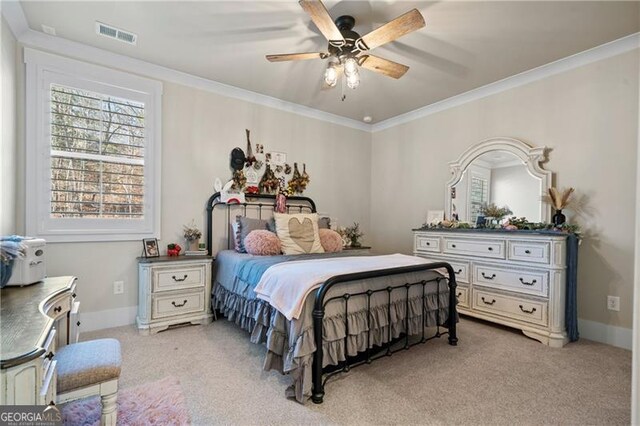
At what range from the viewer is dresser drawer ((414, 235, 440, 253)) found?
3.81 meters

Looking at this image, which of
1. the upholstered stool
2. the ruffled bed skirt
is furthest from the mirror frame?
the upholstered stool

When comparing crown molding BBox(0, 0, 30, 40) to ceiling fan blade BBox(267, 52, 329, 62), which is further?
ceiling fan blade BBox(267, 52, 329, 62)

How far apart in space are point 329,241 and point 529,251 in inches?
81.1

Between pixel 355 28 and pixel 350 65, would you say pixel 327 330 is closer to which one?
pixel 350 65

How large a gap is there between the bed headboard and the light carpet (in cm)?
117

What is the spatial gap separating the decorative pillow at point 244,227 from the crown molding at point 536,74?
2.85 metres

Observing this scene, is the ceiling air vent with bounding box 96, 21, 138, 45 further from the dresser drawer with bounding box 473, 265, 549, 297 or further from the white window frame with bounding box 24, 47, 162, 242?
the dresser drawer with bounding box 473, 265, 549, 297

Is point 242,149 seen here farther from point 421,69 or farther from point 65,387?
point 65,387

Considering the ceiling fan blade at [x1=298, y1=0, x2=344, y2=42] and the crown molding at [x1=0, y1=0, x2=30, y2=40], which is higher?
the crown molding at [x1=0, y1=0, x2=30, y2=40]

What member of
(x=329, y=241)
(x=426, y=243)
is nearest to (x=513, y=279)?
(x=426, y=243)

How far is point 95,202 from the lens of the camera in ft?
9.96

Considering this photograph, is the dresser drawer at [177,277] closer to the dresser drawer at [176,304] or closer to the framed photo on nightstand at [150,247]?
the dresser drawer at [176,304]

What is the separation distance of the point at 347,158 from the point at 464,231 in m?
2.28

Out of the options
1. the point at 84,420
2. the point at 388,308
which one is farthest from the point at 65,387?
the point at 388,308
